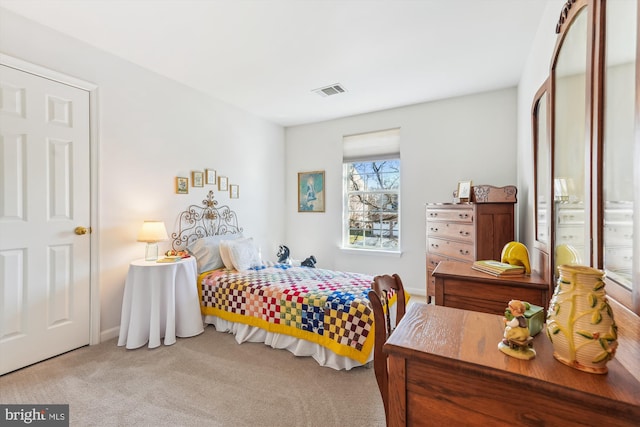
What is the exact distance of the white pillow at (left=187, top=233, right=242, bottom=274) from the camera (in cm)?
329

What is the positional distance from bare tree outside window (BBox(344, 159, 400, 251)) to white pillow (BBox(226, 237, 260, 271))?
1771 millimetres

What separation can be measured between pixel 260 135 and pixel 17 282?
336 cm

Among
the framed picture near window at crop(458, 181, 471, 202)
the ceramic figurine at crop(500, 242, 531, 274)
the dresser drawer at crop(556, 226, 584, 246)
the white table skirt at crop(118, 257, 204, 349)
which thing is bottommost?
the white table skirt at crop(118, 257, 204, 349)

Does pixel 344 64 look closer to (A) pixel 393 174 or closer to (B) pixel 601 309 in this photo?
(A) pixel 393 174

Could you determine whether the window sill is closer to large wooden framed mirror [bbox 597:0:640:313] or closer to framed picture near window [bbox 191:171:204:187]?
framed picture near window [bbox 191:171:204:187]

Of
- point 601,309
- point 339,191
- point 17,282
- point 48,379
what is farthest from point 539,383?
point 339,191

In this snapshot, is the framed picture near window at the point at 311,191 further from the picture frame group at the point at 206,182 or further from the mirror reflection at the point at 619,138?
the mirror reflection at the point at 619,138

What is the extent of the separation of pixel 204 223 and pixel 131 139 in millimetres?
1266

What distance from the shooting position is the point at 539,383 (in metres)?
0.68

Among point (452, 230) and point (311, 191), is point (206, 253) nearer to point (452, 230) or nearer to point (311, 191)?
point (311, 191)

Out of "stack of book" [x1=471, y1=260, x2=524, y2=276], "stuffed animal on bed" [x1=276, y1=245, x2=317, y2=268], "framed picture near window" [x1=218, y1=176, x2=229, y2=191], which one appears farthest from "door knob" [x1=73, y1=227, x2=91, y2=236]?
"stack of book" [x1=471, y1=260, x2=524, y2=276]

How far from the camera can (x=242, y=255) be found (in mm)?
3369

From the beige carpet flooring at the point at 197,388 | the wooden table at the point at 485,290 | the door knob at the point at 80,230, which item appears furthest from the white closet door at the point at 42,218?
the wooden table at the point at 485,290
